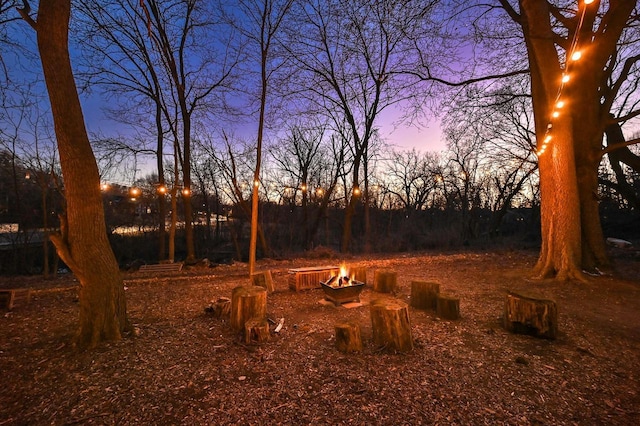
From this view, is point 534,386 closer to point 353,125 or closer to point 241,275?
point 241,275

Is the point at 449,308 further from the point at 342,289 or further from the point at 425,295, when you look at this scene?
the point at 342,289

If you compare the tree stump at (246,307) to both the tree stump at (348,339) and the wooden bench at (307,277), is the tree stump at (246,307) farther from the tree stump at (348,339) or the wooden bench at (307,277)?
the wooden bench at (307,277)

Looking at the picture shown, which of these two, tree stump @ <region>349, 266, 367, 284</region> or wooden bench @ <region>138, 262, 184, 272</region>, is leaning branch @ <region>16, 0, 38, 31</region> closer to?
tree stump @ <region>349, 266, 367, 284</region>

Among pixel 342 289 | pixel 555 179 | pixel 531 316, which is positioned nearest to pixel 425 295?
pixel 342 289

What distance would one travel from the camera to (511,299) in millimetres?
4258

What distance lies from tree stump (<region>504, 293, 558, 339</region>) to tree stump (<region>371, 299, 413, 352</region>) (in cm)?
175

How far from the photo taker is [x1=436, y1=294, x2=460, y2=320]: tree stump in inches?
187

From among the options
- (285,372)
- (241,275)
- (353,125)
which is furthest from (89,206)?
(353,125)

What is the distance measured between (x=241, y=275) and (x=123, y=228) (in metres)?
17.5

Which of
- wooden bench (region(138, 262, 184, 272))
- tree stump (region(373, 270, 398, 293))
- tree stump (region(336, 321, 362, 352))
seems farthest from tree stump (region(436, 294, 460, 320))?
wooden bench (region(138, 262, 184, 272))

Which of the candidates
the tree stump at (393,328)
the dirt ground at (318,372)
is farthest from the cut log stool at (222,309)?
the tree stump at (393,328)

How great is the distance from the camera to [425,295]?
5340 millimetres

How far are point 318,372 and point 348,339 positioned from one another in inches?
24.1

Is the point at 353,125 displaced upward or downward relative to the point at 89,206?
upward
